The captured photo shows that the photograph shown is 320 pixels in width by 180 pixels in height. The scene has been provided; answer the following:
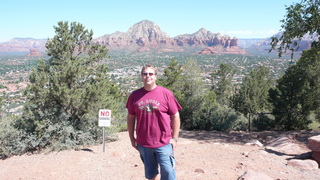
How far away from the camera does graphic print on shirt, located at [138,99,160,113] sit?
3.38 m

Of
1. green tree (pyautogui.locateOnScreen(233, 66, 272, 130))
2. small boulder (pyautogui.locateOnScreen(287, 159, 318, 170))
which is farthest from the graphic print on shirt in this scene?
green tree (pyautogui.locateOnScreen(233, 66, 272, 130))

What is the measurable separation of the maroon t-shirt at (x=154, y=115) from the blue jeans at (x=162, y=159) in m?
0.09

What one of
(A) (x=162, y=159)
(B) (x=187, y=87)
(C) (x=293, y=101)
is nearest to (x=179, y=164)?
(A) (x=162, y=159)

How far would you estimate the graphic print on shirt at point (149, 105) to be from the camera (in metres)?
3.38

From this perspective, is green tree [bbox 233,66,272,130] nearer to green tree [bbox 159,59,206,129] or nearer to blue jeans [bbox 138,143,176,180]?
green tree [bbox 159,59,206,129]

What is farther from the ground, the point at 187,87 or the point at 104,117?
the point at 104,117

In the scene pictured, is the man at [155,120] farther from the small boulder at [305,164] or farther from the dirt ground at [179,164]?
the small boulder at [305,164]

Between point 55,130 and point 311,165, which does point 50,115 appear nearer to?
point 55,130

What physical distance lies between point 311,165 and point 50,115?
334 inches

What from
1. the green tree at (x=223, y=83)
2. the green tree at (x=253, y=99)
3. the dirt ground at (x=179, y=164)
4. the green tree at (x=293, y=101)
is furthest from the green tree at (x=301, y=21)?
the green tree at (x=223, y=83)

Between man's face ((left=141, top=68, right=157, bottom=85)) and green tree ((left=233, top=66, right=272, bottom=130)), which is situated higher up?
man's face ((left=141, top=68, right=157, bottom=85))

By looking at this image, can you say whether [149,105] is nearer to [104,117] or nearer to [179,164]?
[179,164]

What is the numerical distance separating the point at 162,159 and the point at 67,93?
20.6ft

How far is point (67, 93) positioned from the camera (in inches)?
340
